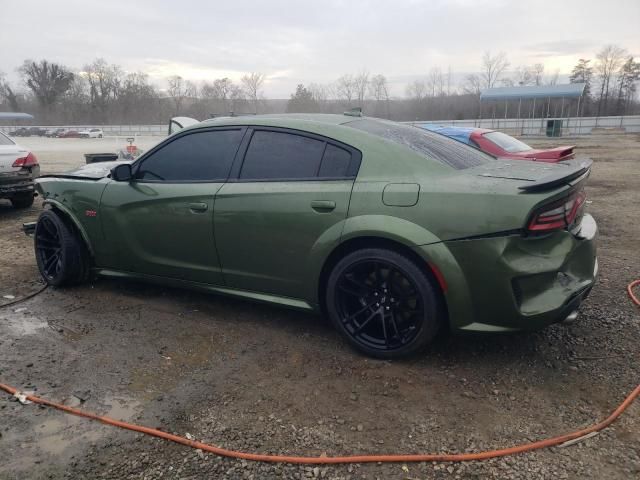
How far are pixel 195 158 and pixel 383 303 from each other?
5.93 feet

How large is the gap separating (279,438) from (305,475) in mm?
283

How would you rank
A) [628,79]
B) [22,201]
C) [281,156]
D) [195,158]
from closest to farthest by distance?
[281,156], [195,158], [22,201], [628,79]

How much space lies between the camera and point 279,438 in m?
2.38

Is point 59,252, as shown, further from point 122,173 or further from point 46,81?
point 46,81

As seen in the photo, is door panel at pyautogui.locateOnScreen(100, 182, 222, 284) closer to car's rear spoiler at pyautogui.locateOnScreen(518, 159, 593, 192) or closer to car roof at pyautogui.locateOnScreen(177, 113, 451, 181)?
car roof at pyautogui.locateOnScreen(177, 113, 451, 181)

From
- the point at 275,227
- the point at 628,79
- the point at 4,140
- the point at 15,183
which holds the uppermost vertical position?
the point at 628,79

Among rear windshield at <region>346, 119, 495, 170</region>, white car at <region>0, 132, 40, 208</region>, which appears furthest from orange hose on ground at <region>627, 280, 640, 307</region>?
white car at <region>0, 132, 40, 208</region>

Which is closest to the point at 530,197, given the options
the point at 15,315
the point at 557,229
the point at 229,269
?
the point at 557,229

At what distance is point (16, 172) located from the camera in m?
7.60

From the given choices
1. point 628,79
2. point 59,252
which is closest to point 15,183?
point 59,252

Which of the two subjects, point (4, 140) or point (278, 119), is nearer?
point (278, 119)

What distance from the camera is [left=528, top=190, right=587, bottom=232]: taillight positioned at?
2.59 metres

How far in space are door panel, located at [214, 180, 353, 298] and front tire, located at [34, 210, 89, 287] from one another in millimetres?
1633

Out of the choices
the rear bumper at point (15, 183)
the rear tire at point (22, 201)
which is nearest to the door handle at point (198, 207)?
the rear bumper at point (15, 183)
